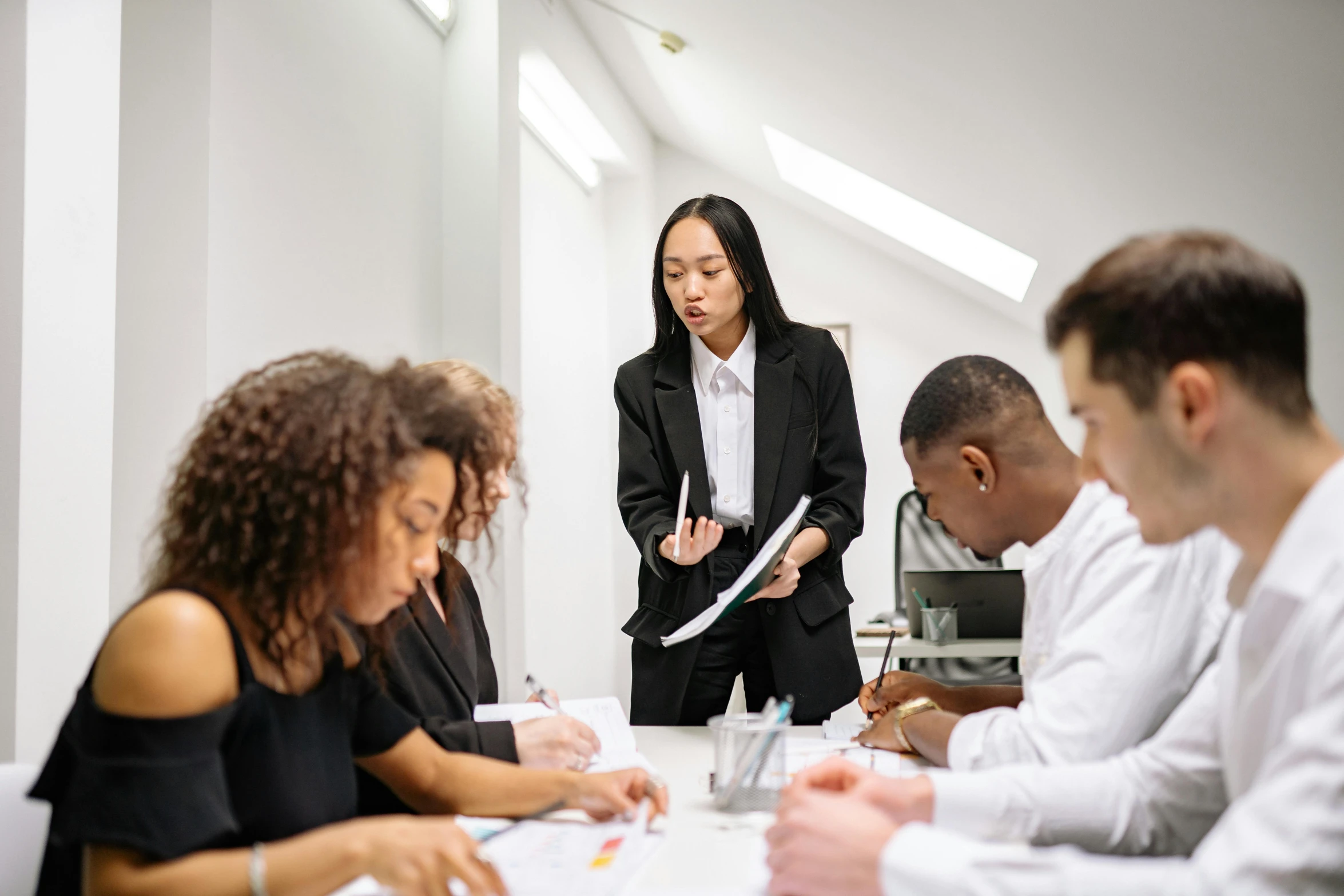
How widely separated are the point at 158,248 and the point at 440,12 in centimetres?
173

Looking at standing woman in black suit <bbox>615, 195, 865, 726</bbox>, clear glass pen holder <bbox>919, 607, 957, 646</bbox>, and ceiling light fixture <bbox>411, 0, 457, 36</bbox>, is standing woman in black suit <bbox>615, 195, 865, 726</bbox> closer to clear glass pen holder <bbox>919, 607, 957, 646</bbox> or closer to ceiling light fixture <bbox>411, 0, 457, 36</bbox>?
clear glass pen holder <bbox>919, 607, 957, 646</bbox>

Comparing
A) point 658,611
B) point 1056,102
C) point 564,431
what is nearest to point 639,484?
point 658,611

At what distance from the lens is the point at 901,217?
17.0 ft

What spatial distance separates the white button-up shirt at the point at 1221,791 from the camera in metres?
0.72

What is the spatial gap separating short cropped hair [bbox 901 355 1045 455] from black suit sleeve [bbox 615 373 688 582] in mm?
573

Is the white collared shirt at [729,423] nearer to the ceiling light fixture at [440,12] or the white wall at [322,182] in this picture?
the white wall at [322,182]

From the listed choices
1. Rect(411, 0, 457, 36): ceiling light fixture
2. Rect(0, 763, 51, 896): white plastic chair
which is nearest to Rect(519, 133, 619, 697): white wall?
Rect(411, 0, 457, 36): ceiling light fixture

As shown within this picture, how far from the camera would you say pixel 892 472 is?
228 inches

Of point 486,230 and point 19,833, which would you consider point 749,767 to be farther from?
point 486,230

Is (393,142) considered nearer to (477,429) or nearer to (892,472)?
(477,429)

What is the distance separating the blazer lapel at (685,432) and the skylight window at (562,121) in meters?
2.03

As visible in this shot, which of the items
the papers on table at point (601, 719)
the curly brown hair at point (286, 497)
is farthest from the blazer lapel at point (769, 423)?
the curly brown hair at point (286, 497)

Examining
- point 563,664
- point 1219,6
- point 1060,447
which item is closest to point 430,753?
point 1060,447

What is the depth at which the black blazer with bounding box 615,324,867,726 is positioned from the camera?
76.7 inches
